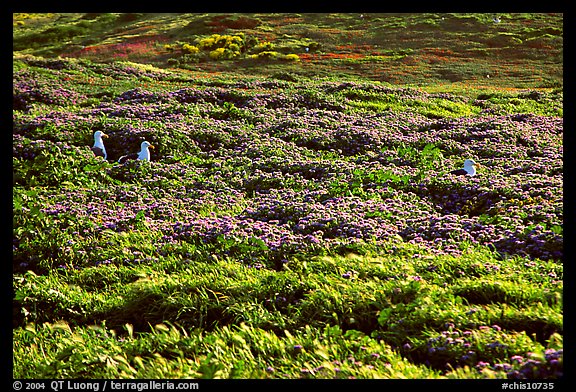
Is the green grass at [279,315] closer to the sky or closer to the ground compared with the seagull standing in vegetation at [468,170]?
closer to the ground

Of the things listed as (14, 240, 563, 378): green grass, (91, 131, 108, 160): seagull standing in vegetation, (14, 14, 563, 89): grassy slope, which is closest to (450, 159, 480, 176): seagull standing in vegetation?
(14, 240, 563, 378): green grass

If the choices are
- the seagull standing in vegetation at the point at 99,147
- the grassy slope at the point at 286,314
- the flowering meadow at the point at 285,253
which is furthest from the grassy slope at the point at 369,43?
the grassy slope at the point at 286,314

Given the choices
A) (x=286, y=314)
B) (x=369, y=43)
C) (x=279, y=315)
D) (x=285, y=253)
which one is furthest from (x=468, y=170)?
(x=369, y=43)

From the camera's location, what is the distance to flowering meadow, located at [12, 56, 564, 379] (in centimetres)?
462

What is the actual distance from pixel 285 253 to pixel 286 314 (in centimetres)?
166

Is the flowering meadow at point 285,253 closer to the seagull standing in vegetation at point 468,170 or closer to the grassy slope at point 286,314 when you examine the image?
the grassy slope at point 286,314

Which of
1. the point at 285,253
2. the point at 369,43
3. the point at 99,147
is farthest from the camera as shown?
the point at 369,43

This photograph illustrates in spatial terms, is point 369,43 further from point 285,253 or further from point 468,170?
point 285,253

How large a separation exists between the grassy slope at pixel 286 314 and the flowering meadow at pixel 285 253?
25mm

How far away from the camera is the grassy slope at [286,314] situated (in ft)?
14.5

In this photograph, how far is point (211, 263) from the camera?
274 inches

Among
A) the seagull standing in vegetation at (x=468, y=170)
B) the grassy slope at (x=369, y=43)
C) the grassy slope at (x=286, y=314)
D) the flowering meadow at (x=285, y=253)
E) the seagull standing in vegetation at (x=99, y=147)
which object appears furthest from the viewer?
the grassy slope at (x=369, y=43)

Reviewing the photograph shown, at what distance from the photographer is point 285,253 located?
7.15 meters
